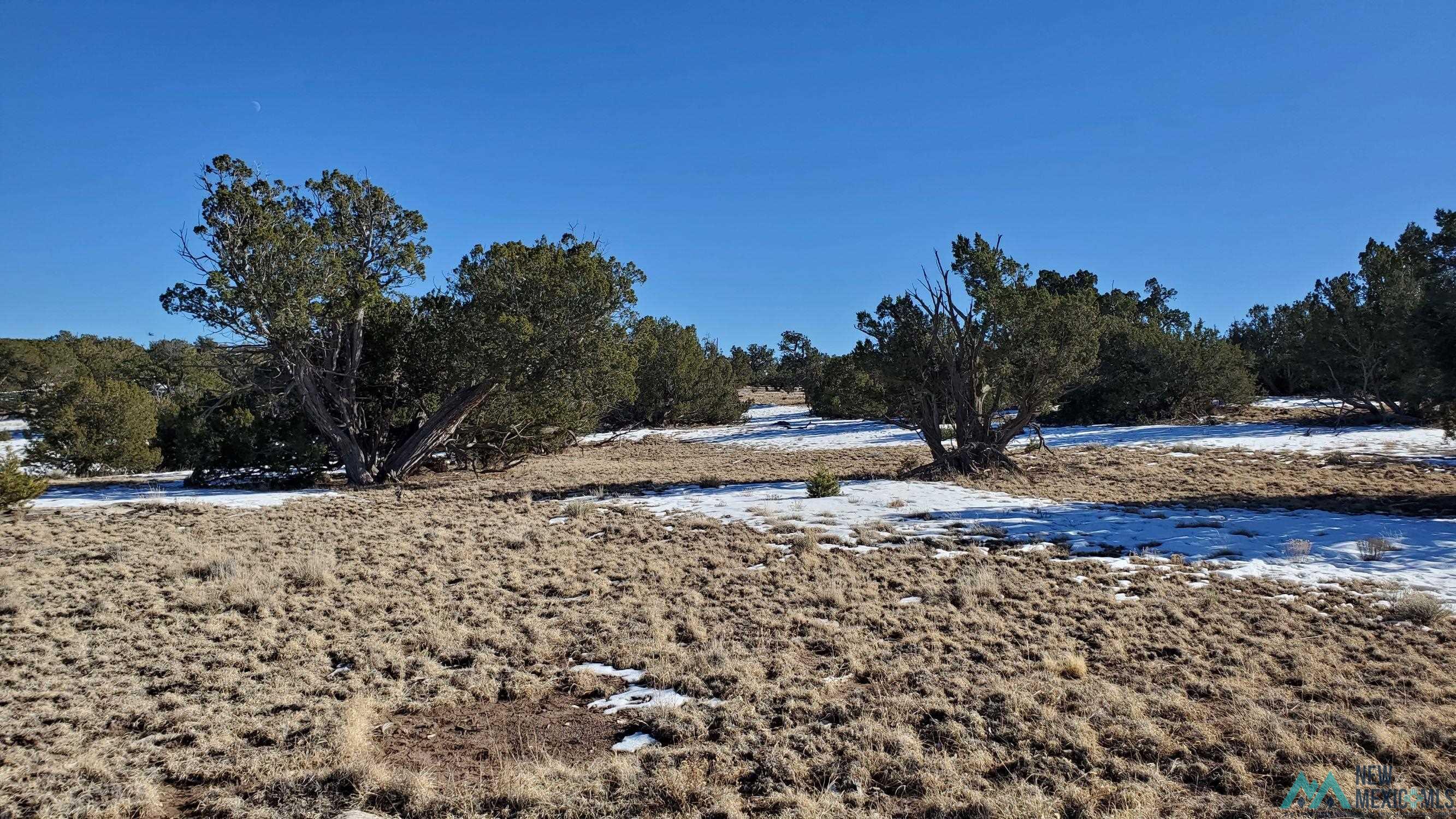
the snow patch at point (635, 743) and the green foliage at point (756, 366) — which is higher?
the green foliage at point (756, 366)

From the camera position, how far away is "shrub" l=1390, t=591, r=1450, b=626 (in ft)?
21.4

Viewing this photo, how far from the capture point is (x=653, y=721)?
198 inches

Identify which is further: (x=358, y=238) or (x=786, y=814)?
(x=358, y=238)

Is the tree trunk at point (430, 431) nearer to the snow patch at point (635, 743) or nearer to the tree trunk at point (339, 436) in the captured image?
the tree trunk at point (339, 436)

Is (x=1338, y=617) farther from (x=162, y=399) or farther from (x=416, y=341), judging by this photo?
(x=162, y=399)

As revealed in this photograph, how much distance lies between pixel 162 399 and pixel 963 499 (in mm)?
30484

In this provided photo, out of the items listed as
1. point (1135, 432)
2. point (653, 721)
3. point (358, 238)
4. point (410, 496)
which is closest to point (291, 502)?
point (410, 496)

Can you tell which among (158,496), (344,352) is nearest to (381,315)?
(344,352)

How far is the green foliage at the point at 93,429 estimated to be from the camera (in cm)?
1898

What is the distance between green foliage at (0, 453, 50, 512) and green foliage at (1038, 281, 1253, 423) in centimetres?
3721

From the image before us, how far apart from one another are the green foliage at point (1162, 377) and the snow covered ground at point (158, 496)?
3354cm

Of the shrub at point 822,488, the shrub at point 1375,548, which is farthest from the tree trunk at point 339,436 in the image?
the shrub at point 1375,548

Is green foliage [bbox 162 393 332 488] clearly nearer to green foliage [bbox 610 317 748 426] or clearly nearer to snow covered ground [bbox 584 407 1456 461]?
snow covered ground [bbox 584 407 1456 461]

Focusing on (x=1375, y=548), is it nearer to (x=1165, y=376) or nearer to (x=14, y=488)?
(x=14, y=488)
